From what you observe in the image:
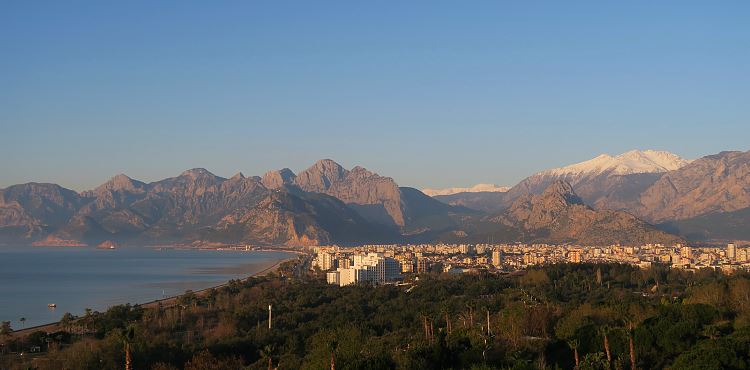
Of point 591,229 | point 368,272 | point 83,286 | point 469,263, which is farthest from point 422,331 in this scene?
point 591,229

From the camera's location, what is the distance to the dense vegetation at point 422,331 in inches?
1183

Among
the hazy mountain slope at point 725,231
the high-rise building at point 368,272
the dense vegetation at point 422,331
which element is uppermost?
the hazy mountain slope at point 725,231

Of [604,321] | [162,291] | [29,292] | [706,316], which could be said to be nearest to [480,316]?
[604,321]

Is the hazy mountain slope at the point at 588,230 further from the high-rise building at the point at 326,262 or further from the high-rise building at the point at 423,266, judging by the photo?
the high-rise building at the point at 326,262

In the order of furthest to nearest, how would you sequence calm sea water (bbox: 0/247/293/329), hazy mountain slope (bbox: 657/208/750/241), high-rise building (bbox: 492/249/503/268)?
1. hazy mountain slope (bbox: 657/208/750/241)
2. high-rise building (bbox: 492/249/503/268)
3. calm sea water (bbox: 0/247/293/329)

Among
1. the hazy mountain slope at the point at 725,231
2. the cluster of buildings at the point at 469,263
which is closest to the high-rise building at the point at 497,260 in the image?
the cluster of buildings at the point at 469,263

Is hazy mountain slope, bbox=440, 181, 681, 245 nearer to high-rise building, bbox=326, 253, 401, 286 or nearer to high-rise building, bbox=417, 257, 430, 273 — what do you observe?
high-rise building, bbox=417, 257, 430, 273

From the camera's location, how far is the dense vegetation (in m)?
30.0

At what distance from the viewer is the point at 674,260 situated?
104875 mm

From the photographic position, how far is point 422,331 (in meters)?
41.7

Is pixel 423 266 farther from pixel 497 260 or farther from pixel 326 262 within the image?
pixel 326 262

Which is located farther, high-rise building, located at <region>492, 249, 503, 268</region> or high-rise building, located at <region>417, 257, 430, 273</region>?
high-rise building, located at <region>492, 249, 503, 268</region>

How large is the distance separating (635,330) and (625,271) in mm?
40628

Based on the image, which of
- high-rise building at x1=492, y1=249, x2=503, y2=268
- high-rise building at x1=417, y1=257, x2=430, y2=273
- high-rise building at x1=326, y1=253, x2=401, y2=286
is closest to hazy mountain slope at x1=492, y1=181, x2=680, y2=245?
high-rise building at x1=492, y1=249, x2=503, y2=268
